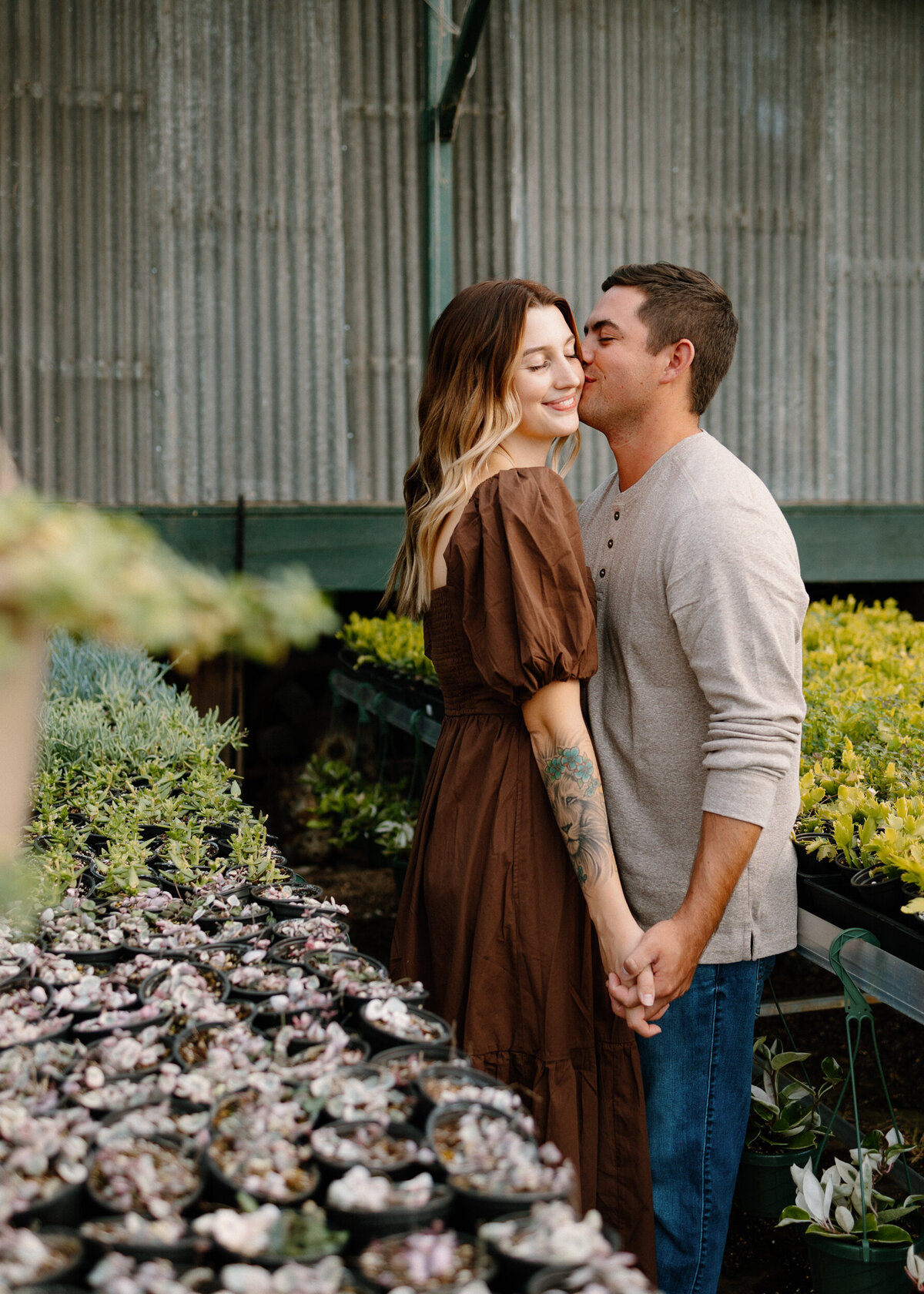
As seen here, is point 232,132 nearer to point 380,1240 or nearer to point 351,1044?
point 351,1044

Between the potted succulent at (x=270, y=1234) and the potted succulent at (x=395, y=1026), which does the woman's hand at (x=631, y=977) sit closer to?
the potted succulent at (x=395, y=1026)

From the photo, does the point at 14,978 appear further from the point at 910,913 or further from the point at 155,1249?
the point at 910,913

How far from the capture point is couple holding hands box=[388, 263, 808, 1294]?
1.83 metres

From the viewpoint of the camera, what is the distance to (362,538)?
5254 millimetres

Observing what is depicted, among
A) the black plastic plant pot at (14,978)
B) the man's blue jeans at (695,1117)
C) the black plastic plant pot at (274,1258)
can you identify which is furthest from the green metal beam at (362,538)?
the black plastic plant pot at (274,1258)

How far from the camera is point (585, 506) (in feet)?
7.98

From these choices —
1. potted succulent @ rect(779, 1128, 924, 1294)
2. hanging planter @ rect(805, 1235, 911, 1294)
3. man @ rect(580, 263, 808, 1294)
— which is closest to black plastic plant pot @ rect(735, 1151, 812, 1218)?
potted succulent @ rect(779, 1128, 924, 1294)

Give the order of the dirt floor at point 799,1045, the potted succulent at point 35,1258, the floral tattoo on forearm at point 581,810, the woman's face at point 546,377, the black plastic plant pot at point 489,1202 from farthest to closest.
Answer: the dirt floor at point 799,1045 < the woman's face at point 546,377 < the floral tattoo on forearm at point 581,810 < the black plastic plant pot at point 489,1202 < the potted succulent at point 35,1258

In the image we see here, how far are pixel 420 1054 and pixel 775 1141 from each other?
5.24 ft

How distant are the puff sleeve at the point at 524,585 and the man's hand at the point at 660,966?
0.45m

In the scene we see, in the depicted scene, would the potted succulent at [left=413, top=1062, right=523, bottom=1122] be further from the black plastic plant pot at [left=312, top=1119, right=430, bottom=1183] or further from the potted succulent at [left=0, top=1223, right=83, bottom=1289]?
the potted succulent at [left=0, top=1223, right=83, bottom=1289]

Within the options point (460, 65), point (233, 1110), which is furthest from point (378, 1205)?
point (460, 65)

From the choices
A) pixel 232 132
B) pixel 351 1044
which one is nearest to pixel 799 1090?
pixel 351 1044

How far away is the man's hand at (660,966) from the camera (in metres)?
1.77
